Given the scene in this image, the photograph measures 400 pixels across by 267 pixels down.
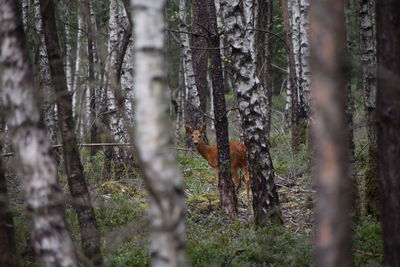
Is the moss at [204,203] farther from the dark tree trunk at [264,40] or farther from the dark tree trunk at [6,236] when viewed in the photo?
the dark tree trunk at [264,40]

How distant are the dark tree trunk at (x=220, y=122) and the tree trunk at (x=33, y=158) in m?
6.37

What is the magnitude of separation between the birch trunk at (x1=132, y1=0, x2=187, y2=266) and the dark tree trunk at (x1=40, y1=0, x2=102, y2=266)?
3225 millimetres

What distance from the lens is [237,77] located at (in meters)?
10.2

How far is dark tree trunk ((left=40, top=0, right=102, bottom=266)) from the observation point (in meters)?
7.18

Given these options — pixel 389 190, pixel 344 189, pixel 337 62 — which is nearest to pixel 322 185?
pixel 344 189

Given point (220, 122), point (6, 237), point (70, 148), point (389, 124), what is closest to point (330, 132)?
point (389, 124)

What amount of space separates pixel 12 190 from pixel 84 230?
121 inches

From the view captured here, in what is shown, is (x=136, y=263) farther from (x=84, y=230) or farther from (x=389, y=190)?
(x=389, y=190)

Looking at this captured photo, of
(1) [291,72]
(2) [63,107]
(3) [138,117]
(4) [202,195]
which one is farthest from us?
(1) [291,72]

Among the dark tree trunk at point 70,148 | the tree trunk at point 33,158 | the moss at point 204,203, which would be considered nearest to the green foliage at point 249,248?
the dark tree trunk at point 70,148

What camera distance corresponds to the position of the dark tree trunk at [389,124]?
5.73 m

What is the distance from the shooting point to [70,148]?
7277 mm

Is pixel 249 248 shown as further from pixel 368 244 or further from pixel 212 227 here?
pixel 212 227

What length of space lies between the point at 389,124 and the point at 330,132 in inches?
91.9
